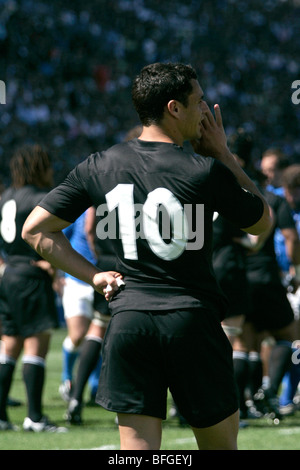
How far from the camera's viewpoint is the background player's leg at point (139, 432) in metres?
2.84

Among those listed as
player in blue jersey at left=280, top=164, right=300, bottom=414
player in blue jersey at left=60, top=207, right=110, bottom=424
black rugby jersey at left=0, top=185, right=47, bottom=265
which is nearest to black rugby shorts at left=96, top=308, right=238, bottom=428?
black rugby jersey at left=0, top=185, right=47, bottom=265

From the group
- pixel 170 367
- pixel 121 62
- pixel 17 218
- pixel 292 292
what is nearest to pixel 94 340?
pixel 17 218

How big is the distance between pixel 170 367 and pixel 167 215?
53 cm

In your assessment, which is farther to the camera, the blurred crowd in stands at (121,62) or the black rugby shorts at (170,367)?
the blurred crowd in stands at (121,62)

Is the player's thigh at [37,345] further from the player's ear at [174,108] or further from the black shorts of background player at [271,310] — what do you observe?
the player's ear at [174,108]

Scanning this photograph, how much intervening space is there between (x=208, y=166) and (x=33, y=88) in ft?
57.8

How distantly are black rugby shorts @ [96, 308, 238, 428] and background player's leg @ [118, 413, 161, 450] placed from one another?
32mm

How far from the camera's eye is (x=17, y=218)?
5980mm

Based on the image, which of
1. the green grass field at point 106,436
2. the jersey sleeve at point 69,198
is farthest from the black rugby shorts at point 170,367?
the green grass field at point 106,436

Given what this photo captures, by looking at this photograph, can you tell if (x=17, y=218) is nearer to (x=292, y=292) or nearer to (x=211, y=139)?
(x=292, y=292)

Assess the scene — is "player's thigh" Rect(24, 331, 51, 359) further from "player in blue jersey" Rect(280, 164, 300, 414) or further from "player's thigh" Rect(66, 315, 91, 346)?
"player in blue jersey" Rect(280, 164, 300, 414)

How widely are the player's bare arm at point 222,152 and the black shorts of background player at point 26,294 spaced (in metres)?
2.98

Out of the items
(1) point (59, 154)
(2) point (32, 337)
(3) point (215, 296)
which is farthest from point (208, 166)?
(1) point (59, 154)

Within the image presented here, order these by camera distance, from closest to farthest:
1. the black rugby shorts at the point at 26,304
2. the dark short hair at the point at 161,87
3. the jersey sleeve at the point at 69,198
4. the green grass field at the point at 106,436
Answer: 1. the dark short hair at the point at 161,87
2. the jersey sleeve at the point at 69,198
3. the green grass field at the point at 106,436
4. the black rugby shorts at the point at 26,304
